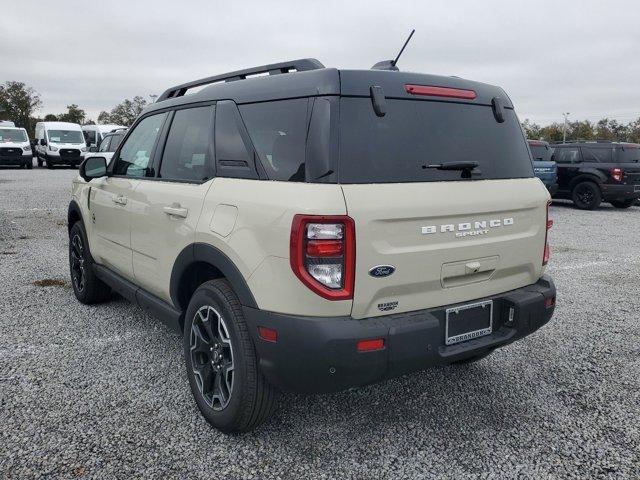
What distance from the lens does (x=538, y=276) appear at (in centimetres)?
318

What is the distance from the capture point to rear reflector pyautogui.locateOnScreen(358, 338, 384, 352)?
7.69 ft

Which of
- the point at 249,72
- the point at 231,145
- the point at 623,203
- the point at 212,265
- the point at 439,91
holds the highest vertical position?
the point at 249,72

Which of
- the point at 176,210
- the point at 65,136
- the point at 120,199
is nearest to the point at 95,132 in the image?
the point at 65,136

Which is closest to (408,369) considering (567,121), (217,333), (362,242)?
(362,242)

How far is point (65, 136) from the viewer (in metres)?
27.5

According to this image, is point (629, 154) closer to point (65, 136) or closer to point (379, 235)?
point (379, 235)

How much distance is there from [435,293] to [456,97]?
104 centimetres

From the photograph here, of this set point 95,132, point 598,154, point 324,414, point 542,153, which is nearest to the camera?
point 324,414

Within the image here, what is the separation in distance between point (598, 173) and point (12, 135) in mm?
25355

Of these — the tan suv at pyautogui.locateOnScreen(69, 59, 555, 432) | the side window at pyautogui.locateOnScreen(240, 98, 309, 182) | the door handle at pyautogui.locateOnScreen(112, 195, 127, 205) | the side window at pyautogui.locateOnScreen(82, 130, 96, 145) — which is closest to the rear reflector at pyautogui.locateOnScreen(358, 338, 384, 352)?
the tan suv at pyautogui.locateOnScreen(69, 59, 555, 432)

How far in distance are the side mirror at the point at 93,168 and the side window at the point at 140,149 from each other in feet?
0.53

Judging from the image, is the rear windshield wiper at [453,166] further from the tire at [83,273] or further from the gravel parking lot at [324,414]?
the tire at [83,273]

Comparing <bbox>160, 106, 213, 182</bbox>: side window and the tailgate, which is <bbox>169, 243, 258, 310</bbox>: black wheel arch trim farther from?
the tailgate

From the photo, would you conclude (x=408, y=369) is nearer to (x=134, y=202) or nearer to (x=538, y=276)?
(x=538, y=276)
